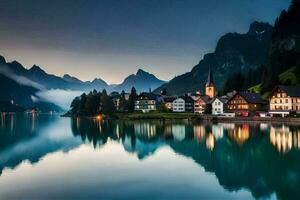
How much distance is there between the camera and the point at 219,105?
129000 millimetres

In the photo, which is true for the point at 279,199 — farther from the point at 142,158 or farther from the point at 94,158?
the point at 94,158

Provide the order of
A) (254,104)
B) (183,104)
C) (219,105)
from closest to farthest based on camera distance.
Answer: (254,104) → (219,105) → (183,104)

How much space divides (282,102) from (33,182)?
93894 millimetres

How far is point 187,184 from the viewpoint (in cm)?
2488

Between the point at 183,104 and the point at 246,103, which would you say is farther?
the point at 183,104

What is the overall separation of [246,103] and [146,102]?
190 feet

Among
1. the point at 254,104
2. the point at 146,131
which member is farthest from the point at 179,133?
the point at 254,104

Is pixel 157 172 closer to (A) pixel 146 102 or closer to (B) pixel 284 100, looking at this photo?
(B) pixel 284 100

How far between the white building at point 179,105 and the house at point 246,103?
3690 centimetres

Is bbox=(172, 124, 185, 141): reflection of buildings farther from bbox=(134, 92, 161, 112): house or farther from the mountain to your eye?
bbox=(134, 92, 161, 112): house

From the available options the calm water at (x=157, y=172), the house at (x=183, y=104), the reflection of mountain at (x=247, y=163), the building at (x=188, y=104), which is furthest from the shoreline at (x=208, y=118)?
the calm water at (x=157, y=172)

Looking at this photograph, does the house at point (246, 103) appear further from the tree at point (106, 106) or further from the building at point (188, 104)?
the tree at point (106, 106)

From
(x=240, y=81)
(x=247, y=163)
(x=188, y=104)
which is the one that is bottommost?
(x=247, y=163)

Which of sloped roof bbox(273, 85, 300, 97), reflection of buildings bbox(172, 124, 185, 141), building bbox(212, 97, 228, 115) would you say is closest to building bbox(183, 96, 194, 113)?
building bbox(212, 97, 228, 115)
